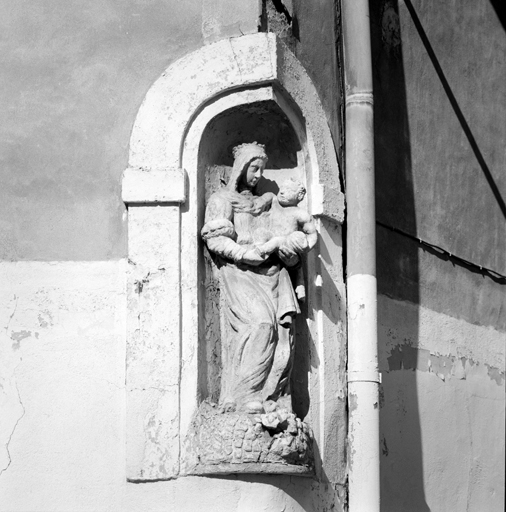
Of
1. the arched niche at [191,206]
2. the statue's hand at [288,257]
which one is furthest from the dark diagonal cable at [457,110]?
the statue's hand at [288,257]

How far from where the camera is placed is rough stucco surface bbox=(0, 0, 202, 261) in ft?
27.5

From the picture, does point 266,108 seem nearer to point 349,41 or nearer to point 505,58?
point 349,41

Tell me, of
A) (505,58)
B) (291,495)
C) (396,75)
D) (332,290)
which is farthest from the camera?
(505,58)

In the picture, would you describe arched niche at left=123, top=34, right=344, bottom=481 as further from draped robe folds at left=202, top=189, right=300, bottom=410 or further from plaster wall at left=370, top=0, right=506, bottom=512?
plaster wall at left=370, top=0, right=506, bottom=512

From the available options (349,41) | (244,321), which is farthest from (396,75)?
(244,321)

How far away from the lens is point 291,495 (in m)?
8.16

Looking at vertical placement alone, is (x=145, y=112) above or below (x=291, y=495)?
above

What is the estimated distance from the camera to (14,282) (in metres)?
8.33

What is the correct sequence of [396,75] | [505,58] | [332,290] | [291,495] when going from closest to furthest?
[291,495] → [332,290] → [396,75] → [505,58]

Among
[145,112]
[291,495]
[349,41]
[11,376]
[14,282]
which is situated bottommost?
[291,495]

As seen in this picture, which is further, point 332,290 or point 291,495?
point 332,290

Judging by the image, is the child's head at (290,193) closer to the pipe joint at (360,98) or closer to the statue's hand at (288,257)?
the statue's hand at (288,257)

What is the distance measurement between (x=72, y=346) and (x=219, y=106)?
60.2 inches

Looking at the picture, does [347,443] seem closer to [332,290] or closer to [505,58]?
[332,290]
